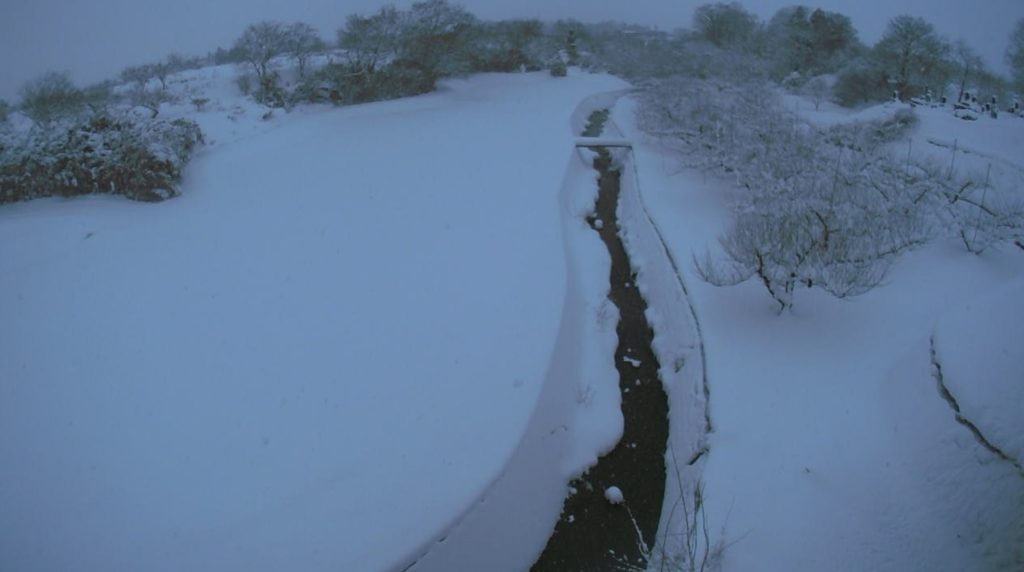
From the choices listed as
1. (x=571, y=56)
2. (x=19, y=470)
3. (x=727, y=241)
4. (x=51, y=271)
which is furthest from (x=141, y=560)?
(x=571, y=56)

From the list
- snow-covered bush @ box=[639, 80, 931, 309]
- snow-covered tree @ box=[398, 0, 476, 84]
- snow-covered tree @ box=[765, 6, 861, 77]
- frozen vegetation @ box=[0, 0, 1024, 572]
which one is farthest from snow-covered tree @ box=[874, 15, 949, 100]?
snow-covered tree @ box=[398, 0, 476, 84]

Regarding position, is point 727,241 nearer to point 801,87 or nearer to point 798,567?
point 798,567

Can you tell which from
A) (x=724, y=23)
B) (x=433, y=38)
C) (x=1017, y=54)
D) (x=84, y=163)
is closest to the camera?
(x=84, y=163)

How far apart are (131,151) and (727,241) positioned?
597 inches

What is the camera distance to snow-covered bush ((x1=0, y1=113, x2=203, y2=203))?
13492 mm

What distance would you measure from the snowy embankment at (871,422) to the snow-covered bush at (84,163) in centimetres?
1392

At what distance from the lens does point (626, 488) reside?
8.10m

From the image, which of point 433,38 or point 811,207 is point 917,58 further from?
point 433,38

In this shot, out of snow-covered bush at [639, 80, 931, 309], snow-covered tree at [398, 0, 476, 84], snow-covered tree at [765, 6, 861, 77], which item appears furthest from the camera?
snow-covered tree at [765, 6, 861, 77]

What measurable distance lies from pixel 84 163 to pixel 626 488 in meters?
15.5

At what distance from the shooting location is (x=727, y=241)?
1062 cm

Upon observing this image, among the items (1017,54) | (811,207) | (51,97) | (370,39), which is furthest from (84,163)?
(1017,54)

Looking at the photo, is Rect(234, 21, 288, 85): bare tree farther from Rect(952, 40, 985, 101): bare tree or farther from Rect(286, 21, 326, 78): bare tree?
Rect(952, 40, 985, 101): bare tree

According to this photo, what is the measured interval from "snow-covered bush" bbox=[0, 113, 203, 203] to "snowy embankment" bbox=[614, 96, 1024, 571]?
13.9 metres
